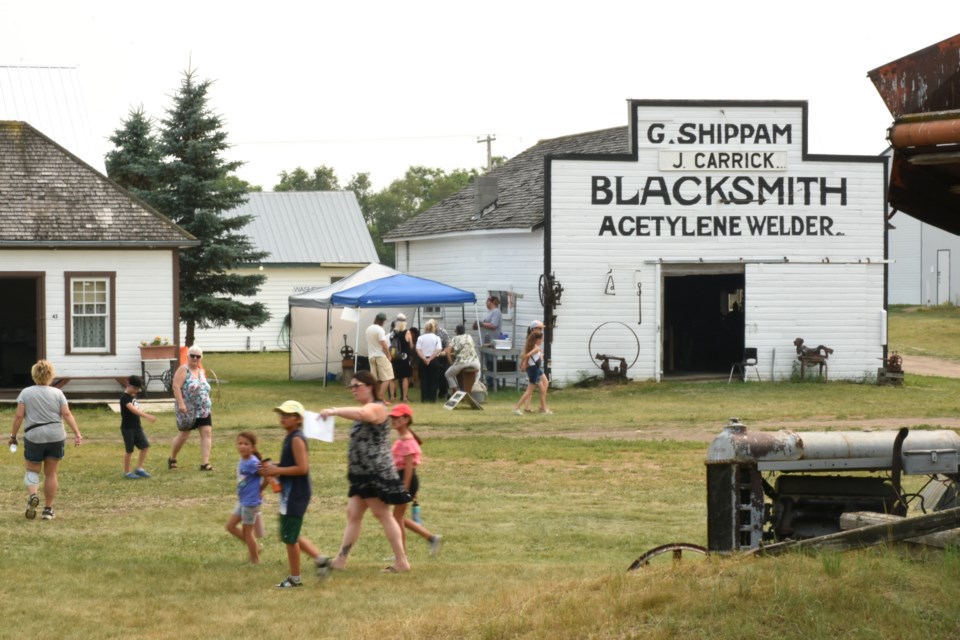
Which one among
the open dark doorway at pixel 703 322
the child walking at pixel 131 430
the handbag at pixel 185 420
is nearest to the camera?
the child walking at pixel 131 430

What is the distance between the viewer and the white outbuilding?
98.2ft

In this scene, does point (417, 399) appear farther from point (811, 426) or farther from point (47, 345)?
point (811, 426)

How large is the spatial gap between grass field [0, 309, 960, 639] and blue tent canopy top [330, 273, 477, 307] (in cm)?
509

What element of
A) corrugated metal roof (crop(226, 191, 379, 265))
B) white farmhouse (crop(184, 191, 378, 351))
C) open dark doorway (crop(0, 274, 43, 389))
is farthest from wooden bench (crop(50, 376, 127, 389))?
corrugated metal roof (crop(226, 191, 379, 265))

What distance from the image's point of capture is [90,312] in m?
27.2

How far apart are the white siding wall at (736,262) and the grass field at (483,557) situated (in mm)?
5754

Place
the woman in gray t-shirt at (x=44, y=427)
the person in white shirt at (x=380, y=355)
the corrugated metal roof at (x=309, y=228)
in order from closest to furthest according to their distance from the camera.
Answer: the woman in gray t-shirt at (x=44, y=427) < the person in white shirt at (x=380, y=355) < the corrugated metal roof at (x=309, y=228)

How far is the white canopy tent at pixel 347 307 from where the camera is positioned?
2917cm

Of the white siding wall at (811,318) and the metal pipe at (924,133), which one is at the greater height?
the metal pipe at (924,133)

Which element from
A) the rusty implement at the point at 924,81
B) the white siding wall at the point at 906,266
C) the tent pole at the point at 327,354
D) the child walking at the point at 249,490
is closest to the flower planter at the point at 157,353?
the tent pole at the point at 327,354

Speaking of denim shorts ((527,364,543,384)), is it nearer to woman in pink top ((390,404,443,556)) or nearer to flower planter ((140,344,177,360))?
flower planter ((140,344,177,360))

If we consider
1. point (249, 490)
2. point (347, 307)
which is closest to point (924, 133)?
point (249, 490)

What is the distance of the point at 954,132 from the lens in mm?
6297

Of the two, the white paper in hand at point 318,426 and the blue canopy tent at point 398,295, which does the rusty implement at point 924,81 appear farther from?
the blue canopy tent at point 398,295
